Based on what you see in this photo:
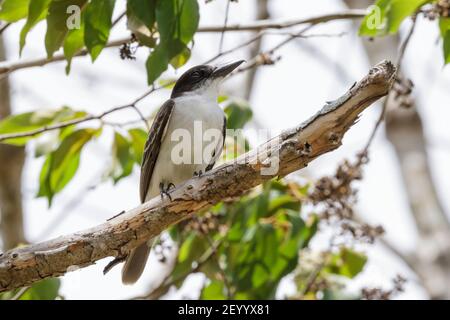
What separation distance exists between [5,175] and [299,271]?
127 inches

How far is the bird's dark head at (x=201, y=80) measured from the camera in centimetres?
645

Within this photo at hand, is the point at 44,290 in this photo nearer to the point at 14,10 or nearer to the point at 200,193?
the point at 200,193

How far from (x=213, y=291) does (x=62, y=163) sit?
1529mm

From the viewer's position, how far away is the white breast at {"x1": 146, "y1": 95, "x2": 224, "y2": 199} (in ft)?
19.5

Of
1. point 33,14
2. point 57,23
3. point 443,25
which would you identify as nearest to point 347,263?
point 443,25

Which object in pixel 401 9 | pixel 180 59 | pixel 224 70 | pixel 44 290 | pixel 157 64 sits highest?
pixel 401 9

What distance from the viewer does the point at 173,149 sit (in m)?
6.00

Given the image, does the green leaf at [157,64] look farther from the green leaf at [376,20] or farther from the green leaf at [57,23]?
the green leaf at [376,20]

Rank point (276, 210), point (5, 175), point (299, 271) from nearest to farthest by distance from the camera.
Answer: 1. point (276, 210)
2. point (299, 271)
3. point (5, 175)

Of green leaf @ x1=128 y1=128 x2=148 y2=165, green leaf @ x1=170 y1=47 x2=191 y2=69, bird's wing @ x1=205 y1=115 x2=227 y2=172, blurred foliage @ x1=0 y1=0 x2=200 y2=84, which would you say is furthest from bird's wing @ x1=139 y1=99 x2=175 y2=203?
blurred foliage @ x1=0 y1=0 x2=200 y2=84

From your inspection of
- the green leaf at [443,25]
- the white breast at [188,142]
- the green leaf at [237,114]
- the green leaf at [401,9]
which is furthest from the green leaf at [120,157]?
the green leaf at [443,25]
